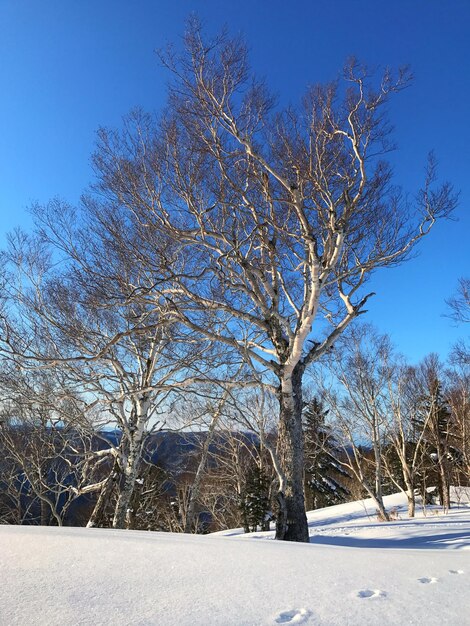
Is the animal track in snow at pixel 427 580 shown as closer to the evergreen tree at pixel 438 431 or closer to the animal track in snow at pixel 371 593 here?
the animal track in snow at pixel 371 593

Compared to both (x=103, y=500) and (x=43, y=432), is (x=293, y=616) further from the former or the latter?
(x=43, y=432)

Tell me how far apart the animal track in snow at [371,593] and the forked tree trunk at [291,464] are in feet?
15.4

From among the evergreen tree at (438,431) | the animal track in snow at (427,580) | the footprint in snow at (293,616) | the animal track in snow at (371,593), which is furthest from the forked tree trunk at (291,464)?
the evergreen tree at (438,431)

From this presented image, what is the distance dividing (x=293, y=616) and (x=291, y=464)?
5.14m

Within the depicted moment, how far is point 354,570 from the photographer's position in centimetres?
274

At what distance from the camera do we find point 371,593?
2.27 m

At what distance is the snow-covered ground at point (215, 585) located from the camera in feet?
6.25

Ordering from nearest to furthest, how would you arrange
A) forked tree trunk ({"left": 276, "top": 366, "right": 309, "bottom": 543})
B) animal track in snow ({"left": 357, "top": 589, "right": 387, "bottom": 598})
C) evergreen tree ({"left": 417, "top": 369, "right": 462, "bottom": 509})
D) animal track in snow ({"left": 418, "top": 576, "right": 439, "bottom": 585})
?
animal track in snow ({"left": 357, "top": 589, "right": 387, "bottom": 598})
animal track in snow ({"left": 418, "top": 576, "right": 439, "bottom": 585})
forked tree trunk ({"left": 276, "top": 366, "right": 309, "bottom": 543})
evergreen tree ({"left": 417, "top": 369, "right": 462, "bottom": 509})

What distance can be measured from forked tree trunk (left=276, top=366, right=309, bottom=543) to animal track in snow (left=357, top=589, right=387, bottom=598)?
4685mm

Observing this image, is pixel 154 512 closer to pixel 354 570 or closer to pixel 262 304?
pixel 262 304

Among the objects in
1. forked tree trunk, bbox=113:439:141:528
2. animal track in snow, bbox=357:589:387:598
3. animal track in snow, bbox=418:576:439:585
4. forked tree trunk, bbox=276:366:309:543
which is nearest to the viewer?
animal track in snow, bbox=357:589:387:598

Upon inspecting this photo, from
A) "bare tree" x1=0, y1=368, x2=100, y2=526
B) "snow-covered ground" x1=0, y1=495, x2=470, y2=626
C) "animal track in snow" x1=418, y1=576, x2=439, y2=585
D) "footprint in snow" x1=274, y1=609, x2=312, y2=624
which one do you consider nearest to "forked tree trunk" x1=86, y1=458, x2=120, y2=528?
"bare tree" x1=0, y1=368, x2=100, y2=526

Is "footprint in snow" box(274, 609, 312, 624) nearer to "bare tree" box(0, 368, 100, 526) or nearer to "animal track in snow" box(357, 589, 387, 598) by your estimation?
"animal track in snow" box(357, 589, 387, 598)

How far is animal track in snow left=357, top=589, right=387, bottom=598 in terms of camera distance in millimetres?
2215
